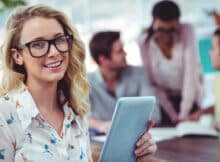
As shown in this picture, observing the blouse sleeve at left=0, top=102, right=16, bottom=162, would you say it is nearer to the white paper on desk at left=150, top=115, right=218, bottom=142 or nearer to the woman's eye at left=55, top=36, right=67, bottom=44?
the woman's eye at left=55, top=36, right=67, bottom=44

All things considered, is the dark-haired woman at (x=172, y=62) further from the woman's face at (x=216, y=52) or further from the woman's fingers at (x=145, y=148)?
the woman's fingers at (x=145, y=148)

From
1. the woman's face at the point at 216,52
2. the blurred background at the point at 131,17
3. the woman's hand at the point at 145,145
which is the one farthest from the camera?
the blurred background at the point at 131,17

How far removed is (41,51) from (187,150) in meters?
1.10

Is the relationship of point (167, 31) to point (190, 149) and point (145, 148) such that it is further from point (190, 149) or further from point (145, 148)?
point (145, 148)

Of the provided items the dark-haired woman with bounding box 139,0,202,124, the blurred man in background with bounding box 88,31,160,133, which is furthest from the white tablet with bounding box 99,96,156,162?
the dark-haired woman with bounding box 139,0,202,124

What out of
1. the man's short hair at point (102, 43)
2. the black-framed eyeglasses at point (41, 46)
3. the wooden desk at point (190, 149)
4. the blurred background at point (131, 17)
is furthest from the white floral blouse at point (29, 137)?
the blurred background at point (131, 17)

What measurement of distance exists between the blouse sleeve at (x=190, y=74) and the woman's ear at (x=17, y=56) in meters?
1.75

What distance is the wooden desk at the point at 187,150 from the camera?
195 cm

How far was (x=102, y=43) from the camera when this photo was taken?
2.84 meters

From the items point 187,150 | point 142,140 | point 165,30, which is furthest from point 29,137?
point 165,30

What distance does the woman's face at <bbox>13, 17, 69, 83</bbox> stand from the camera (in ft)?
4.20

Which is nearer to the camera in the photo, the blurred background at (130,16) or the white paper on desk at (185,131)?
the white paper on desk at (185,131)

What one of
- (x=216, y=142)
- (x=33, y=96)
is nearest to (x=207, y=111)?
(x=216, y=142)

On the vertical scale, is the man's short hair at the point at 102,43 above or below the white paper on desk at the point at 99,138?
above
